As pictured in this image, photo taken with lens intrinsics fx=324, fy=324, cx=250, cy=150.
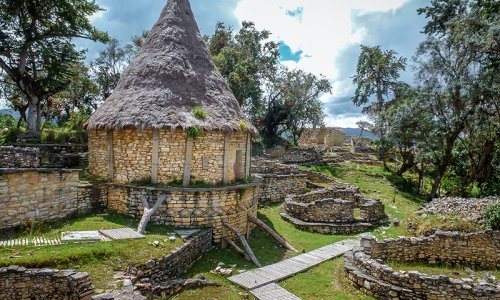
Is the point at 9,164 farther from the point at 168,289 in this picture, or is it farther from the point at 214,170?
the point at 168,289

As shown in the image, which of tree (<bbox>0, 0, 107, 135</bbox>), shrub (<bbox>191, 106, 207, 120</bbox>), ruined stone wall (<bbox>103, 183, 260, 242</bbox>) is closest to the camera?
ruined stone wall (<bbox>103, 183, 260, 242</bbox>)

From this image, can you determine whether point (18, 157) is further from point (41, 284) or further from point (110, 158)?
point (41, 284)

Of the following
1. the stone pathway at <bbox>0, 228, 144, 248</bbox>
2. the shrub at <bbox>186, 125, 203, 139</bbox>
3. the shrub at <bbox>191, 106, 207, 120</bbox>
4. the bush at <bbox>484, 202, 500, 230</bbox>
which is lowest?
the stone pathway at <bbox>0, 228, 144, 248</bbox>

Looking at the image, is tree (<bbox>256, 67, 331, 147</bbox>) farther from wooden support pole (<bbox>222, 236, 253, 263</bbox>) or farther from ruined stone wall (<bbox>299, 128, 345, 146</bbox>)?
wooden support pole (<bbox>222, 236, 253, 263</bbox>)

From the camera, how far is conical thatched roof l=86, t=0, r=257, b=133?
41.4 ft

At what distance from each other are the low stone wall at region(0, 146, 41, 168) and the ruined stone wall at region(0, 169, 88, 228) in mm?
4280

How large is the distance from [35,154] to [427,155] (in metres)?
23.5

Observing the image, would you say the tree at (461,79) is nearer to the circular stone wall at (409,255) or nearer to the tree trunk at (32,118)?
the circular stone wall at (409,255)

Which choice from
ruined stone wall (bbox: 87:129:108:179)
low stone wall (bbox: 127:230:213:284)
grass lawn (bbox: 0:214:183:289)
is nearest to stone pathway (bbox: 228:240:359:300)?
low stone wall (bbox: 127:230:213:284)

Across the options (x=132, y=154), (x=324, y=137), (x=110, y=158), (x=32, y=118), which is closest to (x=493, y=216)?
(x=132, y=154)

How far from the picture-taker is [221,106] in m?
14.2

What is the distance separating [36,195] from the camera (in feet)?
34.7

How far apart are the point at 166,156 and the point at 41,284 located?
251 inches

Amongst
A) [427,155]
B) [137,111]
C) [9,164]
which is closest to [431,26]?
[427,155]
